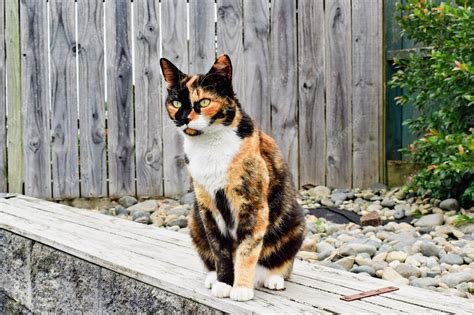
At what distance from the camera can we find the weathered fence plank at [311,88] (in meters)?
4.52

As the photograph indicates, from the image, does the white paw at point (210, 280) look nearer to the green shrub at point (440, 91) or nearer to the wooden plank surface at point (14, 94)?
the green shrub at point (440, 91)

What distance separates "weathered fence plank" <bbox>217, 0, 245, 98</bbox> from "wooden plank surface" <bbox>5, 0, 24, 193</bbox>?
4.79 feet

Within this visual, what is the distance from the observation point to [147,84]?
441 centimetres

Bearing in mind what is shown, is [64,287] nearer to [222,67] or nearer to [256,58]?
[222,67]

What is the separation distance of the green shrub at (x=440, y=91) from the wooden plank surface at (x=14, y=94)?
2.69 metres

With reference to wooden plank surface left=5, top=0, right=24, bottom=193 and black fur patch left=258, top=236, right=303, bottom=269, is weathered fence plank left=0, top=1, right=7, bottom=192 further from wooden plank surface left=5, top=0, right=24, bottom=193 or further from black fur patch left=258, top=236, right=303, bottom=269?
black fur patch left=258, top=236, right=303, bottom=269

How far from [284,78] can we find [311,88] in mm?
219

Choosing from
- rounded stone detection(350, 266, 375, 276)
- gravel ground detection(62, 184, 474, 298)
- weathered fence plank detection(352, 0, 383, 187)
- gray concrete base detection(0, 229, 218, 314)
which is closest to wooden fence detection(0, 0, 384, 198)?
weathered fence plank detection(352, 0, 383, 187)

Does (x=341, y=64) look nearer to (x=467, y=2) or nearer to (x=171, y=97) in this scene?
(x=467, y=2)

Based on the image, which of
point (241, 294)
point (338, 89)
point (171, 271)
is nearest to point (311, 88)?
point (338, 89)

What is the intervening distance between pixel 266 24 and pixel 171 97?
2.74 meters

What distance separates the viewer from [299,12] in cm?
451

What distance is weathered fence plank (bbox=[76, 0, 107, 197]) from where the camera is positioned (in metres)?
4.38

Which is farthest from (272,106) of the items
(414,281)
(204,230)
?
(204,230)
